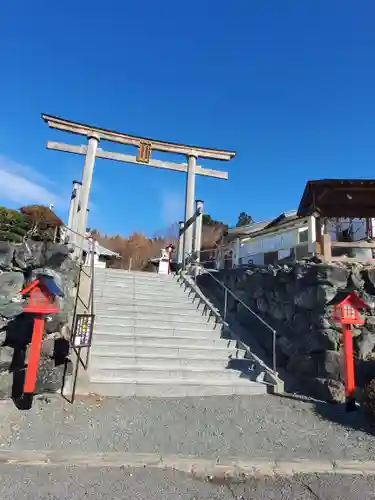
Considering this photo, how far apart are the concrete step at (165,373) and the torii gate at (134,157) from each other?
681 cm

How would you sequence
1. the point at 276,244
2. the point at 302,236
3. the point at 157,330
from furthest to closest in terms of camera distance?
the point at 276,244 < the point at 302,236 < the point at 157,330

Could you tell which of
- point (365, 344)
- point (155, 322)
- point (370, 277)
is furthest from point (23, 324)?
point (370, 277)

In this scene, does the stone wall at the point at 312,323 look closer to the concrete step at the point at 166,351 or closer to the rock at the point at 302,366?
the rock at the point at 302,366

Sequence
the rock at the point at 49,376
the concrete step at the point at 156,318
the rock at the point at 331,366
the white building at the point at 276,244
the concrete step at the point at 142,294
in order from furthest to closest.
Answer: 1. the white building at the point at 276,244
2. the concrete step at the point at 142,294
3. the concrete step at the point at 156,318
4. the rock at the point at 331,366
5. the rock at the point at 49,376

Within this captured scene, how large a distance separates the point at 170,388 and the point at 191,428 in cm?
137

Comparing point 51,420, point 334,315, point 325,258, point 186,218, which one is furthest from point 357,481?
point 186,218

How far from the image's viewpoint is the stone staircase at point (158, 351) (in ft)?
20.0

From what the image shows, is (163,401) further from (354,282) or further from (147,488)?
(354,282)

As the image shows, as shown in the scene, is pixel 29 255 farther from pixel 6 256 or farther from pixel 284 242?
pixel 284 242

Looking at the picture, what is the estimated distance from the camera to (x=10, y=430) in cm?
436

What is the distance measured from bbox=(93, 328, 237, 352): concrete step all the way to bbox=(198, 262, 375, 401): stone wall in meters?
0.99

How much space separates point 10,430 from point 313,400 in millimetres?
4981

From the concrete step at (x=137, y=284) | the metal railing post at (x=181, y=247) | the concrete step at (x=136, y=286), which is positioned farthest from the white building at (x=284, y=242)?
the concrete step at (x=136, y=286)

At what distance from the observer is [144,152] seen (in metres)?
13.4
